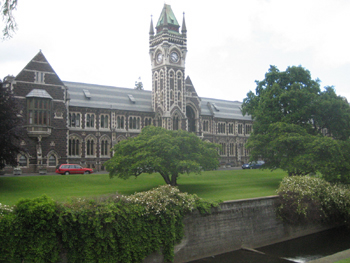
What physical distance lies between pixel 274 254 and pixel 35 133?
112 ft

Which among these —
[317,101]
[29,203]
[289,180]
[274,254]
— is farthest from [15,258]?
[317,101]

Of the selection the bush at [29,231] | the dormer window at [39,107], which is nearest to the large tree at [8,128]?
the bush at [29,231]

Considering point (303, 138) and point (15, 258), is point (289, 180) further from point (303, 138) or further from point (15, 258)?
point (15, 258)

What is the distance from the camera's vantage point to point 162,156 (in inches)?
1121

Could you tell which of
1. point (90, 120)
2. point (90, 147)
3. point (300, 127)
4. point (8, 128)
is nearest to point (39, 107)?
point (90, 120)

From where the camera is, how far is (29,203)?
1447 cm

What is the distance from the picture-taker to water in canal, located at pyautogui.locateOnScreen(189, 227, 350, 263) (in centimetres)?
2086

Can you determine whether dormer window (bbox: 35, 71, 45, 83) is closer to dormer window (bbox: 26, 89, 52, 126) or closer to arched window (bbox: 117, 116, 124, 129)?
dormer window (bbox: 26, 89, 52, 126)

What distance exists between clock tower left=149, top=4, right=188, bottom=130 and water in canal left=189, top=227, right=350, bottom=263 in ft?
124

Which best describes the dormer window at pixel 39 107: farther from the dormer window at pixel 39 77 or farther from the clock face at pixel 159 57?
the clock face at pixel 159 57

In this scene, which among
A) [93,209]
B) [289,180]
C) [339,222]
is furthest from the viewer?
[339,222]

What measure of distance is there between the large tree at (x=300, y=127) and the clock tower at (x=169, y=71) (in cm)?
2441

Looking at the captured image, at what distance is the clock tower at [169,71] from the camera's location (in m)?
62.3

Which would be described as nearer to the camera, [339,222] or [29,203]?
[29,203]
